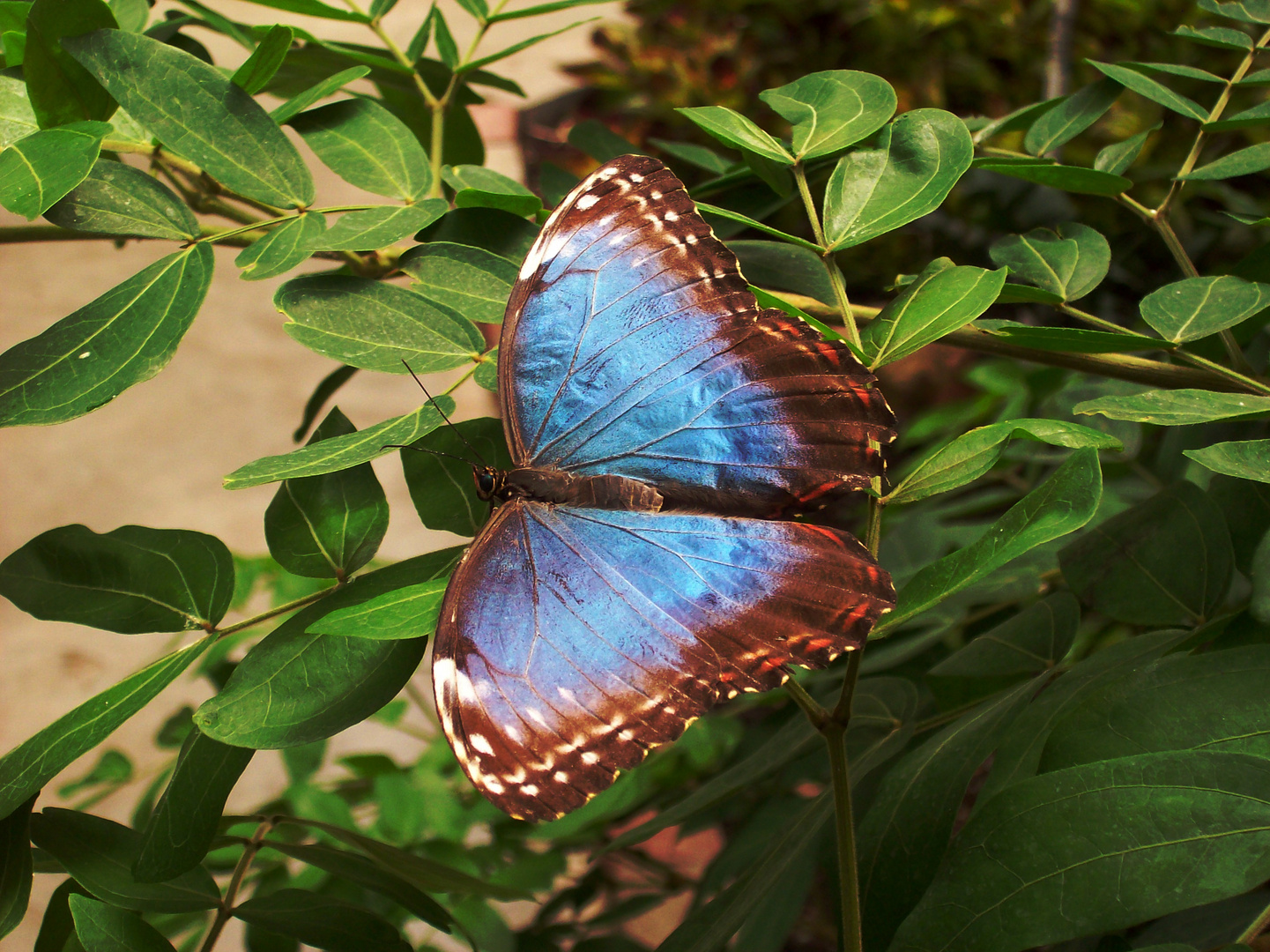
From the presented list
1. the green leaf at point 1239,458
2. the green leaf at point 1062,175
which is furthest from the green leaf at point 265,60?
the green leaf at point 1239,458

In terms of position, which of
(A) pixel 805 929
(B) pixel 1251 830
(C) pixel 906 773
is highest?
(B) pixel 1251 830

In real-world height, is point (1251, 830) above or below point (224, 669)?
above

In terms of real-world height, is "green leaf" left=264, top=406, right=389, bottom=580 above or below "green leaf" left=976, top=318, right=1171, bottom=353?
below

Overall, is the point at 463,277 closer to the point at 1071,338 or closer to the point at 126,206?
the point at 126,206

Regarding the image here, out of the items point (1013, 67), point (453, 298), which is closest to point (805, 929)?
point (453, 298)

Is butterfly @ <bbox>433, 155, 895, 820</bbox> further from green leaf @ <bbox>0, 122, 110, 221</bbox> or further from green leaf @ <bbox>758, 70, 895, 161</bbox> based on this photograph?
green leaf @ <bbox>0, 122, 110, 221</bbox>

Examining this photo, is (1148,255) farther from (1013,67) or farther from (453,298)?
(453,298)

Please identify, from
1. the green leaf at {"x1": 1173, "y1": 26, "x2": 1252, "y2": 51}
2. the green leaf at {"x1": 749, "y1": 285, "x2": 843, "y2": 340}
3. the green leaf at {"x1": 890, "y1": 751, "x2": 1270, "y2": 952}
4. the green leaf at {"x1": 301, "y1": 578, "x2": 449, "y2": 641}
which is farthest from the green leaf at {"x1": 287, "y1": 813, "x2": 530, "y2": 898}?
the green leaf at {"x1": 1173, "y1": 26, "x2": 1252, "y2": 51}
